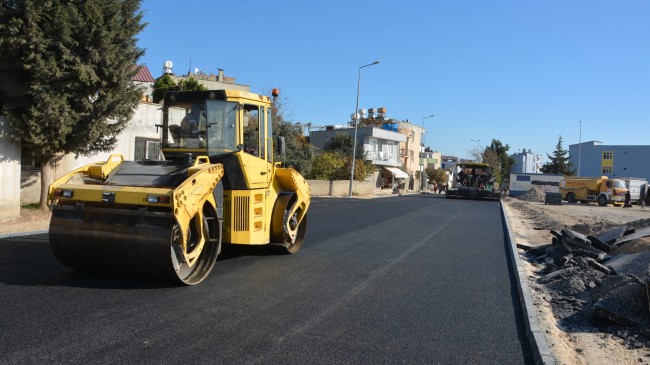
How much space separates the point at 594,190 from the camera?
45.7 metres

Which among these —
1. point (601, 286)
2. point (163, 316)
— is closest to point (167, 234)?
point (163, 316)

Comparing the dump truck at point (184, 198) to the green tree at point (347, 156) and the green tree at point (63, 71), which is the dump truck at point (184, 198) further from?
the green tree at point (347, 156)

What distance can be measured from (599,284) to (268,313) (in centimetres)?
484

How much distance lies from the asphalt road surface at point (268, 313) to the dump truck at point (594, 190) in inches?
1597

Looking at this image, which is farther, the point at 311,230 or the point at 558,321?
the point at 311,230

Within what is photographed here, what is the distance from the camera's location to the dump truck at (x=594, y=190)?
4369 centimetres

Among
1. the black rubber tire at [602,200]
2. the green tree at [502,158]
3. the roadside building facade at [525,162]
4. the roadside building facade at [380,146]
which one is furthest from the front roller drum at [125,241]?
the roadside building facade at [525,162]

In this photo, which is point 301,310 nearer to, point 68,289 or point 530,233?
point 68,289

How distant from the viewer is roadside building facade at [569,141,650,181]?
7744 centimetres

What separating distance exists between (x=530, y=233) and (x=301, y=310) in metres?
13.1

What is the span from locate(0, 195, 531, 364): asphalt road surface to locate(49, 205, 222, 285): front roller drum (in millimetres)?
254

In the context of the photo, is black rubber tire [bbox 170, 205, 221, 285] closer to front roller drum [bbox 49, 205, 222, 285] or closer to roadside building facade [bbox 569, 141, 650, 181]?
front roller drum [bbox 49, 205, 222, 285]

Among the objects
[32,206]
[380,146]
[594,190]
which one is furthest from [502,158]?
[32,206]

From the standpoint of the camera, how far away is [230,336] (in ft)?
15.9
